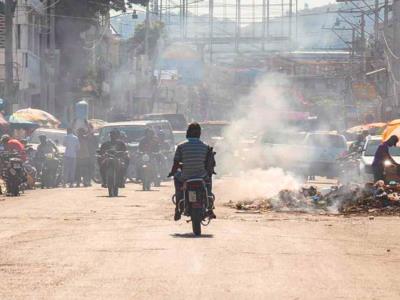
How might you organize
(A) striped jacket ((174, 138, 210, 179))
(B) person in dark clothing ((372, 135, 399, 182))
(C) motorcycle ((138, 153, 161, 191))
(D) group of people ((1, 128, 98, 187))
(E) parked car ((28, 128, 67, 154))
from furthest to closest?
(E) parked car ((28, 128, 67, 154)) → (D) group of people ((1, 128, 98, 187)) → (C) motorcycle ((138, 153, 161, 191)) → (B) person in dark clothing ((372, 135, 399, 182)) → (A) striped jacket ((174, 138, 210, 179))

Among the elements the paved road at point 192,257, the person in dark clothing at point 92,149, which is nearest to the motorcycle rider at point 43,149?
the person in dark clothing at point 92,149

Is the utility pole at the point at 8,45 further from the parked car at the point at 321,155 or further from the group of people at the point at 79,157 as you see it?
the parked car at the point at 321,155

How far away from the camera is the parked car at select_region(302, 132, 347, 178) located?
40.8m

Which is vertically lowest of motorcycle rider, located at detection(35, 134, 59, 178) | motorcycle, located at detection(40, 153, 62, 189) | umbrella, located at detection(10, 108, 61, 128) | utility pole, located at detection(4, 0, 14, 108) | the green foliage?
motorcycle, located at detection(40, 153, 62, 189)

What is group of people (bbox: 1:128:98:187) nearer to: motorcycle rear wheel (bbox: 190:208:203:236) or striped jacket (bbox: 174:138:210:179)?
striped jacket (bbox: 174:138:210:179)

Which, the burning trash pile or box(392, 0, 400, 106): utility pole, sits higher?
box(392, 0, 400, 106): utility pole

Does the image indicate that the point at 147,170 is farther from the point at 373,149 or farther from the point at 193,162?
the point at 193,162

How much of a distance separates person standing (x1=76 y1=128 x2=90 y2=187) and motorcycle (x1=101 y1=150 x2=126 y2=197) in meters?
7.37

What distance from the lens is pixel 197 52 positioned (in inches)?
5285

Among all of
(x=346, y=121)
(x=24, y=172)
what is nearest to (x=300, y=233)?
(x=24, y=172)

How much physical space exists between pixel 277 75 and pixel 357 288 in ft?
410

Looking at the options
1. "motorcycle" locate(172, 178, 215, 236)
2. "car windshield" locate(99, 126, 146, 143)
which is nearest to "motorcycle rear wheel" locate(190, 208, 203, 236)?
"motorcycle" locate(172, 178, 215, 236)

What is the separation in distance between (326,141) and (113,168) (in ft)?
54.0

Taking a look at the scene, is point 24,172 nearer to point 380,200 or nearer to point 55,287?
point 380,200
